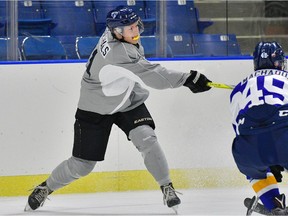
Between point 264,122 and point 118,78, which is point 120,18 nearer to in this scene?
point 118,78

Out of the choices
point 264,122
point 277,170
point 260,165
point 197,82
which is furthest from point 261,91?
point 197,82

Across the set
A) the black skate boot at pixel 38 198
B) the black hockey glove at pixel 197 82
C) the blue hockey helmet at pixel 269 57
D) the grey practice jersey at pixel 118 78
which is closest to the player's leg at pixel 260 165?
the blue hockey helmet at pixel 269 57

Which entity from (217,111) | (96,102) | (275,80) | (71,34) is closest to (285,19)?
(217,111)

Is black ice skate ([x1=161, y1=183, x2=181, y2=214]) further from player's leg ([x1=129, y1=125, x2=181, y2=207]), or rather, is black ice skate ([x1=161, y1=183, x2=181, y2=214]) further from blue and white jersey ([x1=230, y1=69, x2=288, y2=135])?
blue and white jersey ([x1=230, y1=69, x2=288, y2=135])

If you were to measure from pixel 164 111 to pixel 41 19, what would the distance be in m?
1.00

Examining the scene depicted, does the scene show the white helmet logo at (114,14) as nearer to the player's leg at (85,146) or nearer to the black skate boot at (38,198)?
the player's leg at (85,146)

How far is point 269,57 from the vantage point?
13.4ft

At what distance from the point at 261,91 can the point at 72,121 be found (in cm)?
217

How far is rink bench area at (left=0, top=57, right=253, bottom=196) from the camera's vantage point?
5809 mm

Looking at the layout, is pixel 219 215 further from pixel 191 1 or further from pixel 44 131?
pixel 191 1

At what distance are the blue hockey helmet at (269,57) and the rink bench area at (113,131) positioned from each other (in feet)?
6.27

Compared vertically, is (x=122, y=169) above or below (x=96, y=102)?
below

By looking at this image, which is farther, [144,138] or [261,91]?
[144,138]

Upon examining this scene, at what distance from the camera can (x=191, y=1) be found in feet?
20.6
